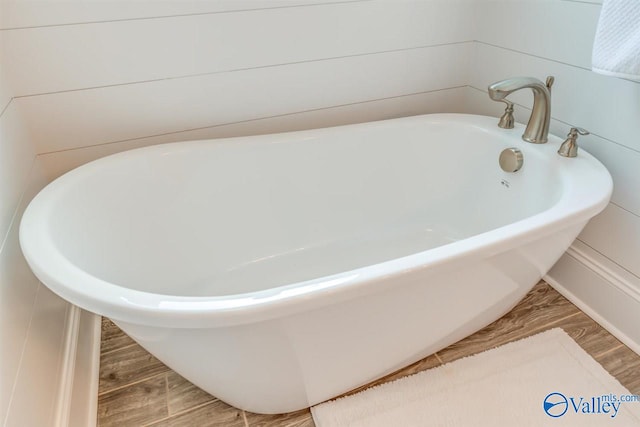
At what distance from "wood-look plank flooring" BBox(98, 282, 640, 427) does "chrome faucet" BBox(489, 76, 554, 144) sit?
Answer: 56 cm

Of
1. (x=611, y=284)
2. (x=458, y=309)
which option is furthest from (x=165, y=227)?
(x=611, y=284)

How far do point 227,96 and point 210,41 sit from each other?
17 cm

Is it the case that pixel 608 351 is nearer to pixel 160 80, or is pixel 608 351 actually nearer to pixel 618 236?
pixel 618 236

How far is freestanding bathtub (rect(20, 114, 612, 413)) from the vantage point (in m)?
0.81

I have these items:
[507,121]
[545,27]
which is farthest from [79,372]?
[545,27]

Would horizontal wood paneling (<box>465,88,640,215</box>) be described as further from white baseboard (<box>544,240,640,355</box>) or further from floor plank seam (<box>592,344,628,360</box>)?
floor plank seam (<box>592,344,628,360</box>)

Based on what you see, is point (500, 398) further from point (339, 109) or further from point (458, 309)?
point (339, 109)

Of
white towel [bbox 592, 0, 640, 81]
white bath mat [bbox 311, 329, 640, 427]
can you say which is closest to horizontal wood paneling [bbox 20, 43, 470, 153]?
white towel [bbox 592, 0, 640, 81]

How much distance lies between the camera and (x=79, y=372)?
1173 millimetres

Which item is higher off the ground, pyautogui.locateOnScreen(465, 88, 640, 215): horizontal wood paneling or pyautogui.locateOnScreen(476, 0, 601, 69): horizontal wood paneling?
pyautogui.locateOnScreen(476, 0, 601, 69): horizontal wood paneling

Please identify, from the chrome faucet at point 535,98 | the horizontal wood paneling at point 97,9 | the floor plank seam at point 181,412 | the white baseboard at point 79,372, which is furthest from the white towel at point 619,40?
the white baseboard at point 79,372

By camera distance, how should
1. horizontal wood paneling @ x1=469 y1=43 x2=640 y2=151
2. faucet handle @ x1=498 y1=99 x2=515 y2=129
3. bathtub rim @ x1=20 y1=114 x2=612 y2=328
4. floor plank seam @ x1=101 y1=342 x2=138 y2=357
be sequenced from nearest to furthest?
bathtub rim @ x1=20 y1=114 x2=612 y2=328
horizontal wood paneling @ x1=469 y1=43 x2=640 y2=151
floor plank seam @ x1=101 y1=342 x2=138 y2=357
faucet handle @ x1=498 y1=99 x2=515 y2=129

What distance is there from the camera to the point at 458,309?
1.07 m

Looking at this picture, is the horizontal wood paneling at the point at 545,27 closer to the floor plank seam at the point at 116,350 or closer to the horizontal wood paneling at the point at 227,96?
the horizontal wood paneling at the point at 227,96
